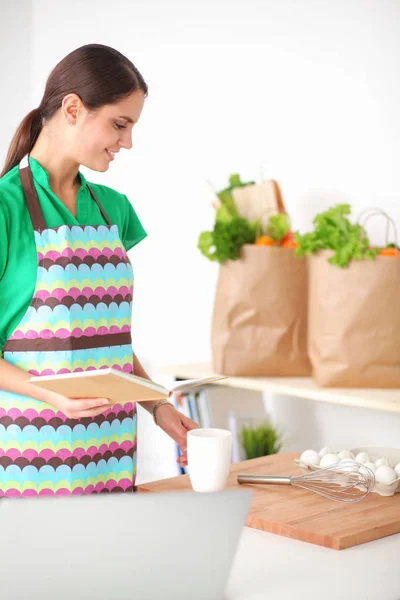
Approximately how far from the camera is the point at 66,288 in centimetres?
149

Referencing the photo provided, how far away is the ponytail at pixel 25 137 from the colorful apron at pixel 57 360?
0.11m

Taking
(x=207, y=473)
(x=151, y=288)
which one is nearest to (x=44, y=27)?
(x=151, y=288)

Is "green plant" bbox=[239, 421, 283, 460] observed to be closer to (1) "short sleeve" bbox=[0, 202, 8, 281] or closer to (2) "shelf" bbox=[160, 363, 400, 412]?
(2) "shelf" bbox=[160, 363, 400, 412]

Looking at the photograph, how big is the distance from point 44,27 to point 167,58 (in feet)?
2.89

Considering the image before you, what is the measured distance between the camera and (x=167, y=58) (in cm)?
319

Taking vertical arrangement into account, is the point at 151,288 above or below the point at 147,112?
below

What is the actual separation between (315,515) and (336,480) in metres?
0.15

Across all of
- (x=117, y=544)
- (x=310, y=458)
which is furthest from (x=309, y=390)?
(x=117, y=544)

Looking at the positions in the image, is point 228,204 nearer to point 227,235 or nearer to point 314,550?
point 227,235

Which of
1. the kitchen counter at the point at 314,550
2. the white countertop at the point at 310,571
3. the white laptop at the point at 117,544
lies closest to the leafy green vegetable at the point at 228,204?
the kitchen counter at the point at 314,550

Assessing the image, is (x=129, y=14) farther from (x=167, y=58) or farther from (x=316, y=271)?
(x=316, y=271)

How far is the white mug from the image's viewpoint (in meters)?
1.32

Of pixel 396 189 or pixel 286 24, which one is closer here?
pixel 396 189

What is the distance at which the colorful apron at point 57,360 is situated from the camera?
1.48m
